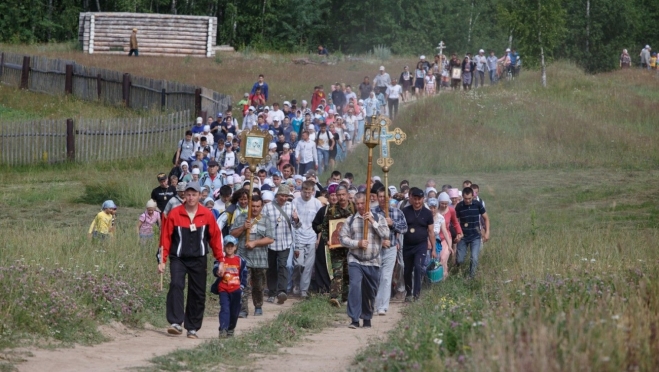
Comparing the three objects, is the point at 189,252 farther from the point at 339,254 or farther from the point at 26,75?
the point at 26,75

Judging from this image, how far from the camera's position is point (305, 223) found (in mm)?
17703

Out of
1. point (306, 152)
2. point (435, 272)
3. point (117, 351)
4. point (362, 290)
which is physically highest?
point (306, 152)

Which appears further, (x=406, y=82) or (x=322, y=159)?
(x=406, y=82)

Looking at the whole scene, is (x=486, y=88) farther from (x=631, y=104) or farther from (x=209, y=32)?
(x=209, y=32)

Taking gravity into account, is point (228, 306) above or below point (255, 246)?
below

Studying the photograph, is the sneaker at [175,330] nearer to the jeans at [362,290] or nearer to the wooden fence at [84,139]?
the jeans at [362,290]

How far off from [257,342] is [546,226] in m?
12.8

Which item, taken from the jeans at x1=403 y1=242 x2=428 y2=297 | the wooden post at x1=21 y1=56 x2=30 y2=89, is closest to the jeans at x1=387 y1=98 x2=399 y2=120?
the wooden post at x1=21 y1=56 x2=30 y2=89

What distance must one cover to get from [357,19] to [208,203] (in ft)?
187

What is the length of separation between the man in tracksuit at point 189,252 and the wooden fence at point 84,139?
2187cm

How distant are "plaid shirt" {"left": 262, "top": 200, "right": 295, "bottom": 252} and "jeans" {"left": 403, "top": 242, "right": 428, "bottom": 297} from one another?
5.83 ft

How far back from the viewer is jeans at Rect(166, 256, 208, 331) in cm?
1301

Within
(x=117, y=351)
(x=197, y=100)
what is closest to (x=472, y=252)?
(x=117, y=351)

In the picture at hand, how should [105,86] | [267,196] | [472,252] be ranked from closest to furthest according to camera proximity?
[267,196], [472,252], [105,86]
